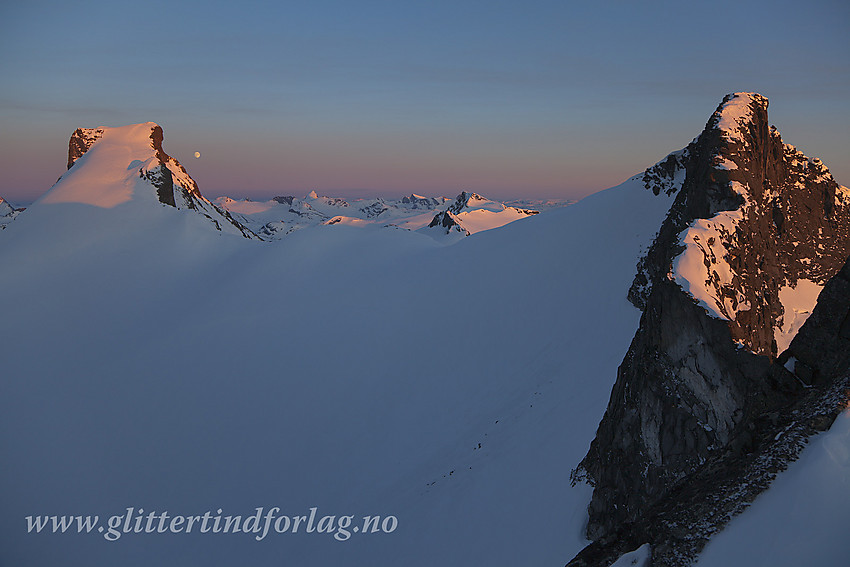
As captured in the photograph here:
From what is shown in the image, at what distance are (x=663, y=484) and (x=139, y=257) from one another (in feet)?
153

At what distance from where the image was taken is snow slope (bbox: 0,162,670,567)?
1706 cm

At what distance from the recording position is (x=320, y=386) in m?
27.8

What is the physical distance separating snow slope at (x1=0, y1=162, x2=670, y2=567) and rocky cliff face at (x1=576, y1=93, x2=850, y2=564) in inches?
99.4

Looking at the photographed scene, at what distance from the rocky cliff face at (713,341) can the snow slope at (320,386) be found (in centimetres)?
252

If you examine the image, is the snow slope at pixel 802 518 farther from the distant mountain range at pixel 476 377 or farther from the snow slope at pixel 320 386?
the snow slope at pixel 320 386

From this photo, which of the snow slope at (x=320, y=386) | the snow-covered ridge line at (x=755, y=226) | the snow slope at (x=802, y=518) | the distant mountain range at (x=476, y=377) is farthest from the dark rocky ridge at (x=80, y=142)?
the snow slope at (x=802, y=518)

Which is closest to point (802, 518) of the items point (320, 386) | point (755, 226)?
point (755, 226)

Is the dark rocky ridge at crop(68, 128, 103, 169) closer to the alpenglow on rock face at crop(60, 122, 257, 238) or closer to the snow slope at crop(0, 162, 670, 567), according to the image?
the alpenglow on rock face at crop(60, 122, 257, 238)

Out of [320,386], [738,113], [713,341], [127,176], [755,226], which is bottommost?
[320,386]

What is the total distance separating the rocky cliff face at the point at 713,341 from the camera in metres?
8.98

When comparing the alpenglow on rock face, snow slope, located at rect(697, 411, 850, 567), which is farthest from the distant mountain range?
the alpenglow on rock face

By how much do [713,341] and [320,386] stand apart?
2212 centimetres

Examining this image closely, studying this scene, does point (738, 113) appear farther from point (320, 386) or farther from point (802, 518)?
point (320, 386)

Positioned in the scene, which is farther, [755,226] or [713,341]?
[755,226]
